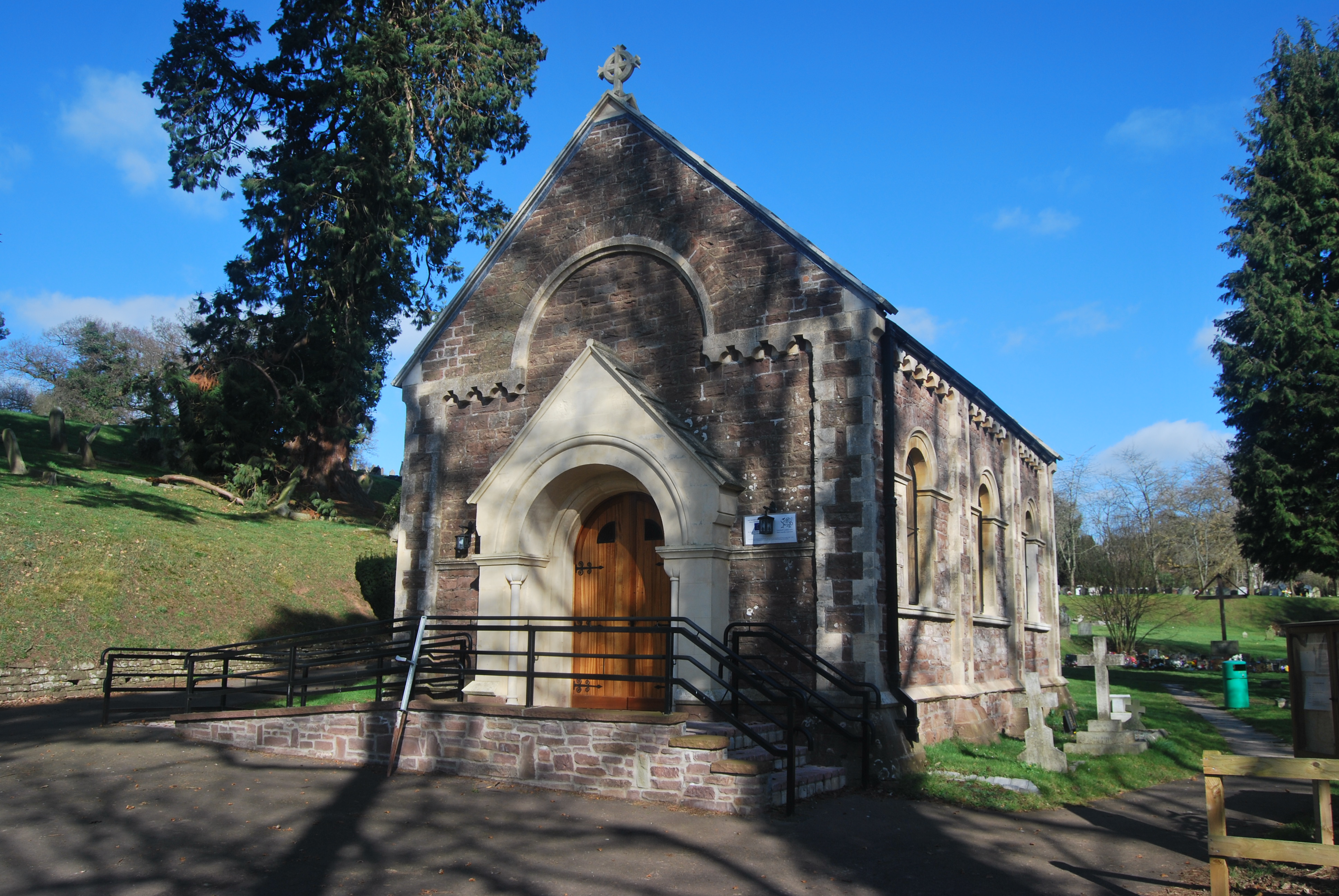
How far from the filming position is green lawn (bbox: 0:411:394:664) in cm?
1756

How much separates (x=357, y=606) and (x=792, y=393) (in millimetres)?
16745

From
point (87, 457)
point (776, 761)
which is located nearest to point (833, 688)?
point (776, 761)

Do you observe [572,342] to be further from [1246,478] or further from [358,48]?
[1246,478]

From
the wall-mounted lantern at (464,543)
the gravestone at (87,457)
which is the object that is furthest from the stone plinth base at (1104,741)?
the gravestone at (87,457)

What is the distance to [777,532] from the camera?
11148mm

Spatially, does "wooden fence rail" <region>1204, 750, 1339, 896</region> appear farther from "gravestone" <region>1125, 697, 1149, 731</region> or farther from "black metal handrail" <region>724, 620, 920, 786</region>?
"gravestone" <region>1125, 697, 1149, 731</region>

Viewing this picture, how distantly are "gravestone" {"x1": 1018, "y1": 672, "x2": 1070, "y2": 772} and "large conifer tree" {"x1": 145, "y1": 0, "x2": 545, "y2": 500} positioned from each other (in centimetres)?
2159

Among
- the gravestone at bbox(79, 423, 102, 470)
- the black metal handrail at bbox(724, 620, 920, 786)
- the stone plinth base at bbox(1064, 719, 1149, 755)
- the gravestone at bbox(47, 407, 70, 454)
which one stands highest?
the gravestone at bbox(47, 407, 70, 454)

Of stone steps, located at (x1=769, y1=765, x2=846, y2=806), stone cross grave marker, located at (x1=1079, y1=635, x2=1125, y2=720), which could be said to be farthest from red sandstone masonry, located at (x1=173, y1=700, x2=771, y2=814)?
stone cross grave marker, located at (x1=1079, y1=635, x2=1125, y2=720)

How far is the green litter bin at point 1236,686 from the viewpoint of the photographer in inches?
815

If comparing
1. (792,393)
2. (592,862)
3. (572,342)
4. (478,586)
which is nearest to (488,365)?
(572,342)

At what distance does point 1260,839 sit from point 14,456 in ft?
94.8

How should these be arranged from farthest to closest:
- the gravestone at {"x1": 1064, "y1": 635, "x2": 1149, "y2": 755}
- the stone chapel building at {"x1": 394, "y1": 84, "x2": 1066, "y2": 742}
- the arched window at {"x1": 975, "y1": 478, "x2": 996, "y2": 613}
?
the arched window at {"x1": 975, "y1": 478, "x2": 996, "y2": 613}, the gravestone at {"x1": 1064, "y1": 635, "x2": 1149, "y2": 755}, the stone chapel building at {"x1": 394, "y1": 84, "x2": 1066, "y2": 742}

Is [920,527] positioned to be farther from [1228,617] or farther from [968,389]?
[1228,617]
